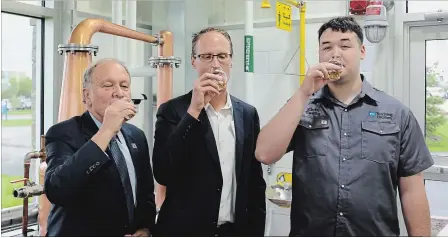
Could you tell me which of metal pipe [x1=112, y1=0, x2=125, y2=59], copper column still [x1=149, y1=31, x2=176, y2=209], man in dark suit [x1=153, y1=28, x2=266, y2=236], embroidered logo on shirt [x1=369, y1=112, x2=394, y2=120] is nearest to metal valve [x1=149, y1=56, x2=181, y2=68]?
copper column still [x1=149, y1=31, x2=176, y2=209]

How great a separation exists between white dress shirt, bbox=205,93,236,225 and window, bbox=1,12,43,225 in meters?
0.77

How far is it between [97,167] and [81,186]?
6 centimetres

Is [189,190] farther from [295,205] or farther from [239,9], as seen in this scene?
[239,9]

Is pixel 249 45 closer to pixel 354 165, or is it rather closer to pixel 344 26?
pixel 344 26

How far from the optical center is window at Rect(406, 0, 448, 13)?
7.79 ft

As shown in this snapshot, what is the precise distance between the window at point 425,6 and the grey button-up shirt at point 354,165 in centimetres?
143

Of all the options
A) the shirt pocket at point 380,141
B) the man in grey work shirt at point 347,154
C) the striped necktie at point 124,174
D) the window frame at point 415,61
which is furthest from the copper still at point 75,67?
the window frame at point 415,61

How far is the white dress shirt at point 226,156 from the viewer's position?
1294 mm

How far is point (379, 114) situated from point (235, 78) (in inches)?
43.4

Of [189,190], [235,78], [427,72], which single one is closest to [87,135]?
[189,190]

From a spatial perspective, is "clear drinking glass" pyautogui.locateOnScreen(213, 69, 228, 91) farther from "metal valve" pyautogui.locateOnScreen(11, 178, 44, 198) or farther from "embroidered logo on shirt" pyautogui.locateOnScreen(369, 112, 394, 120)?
"metal valve" pyautogui.locateOnScreen(11, 178, 44, 198)

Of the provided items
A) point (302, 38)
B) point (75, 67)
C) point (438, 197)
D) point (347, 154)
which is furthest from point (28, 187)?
point (438, 197)

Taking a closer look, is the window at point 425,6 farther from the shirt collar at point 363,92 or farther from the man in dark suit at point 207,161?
the man in dark suit at point 207,161

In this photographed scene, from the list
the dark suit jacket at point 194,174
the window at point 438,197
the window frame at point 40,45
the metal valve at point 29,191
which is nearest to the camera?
the dark suit jacket at point 194,174
